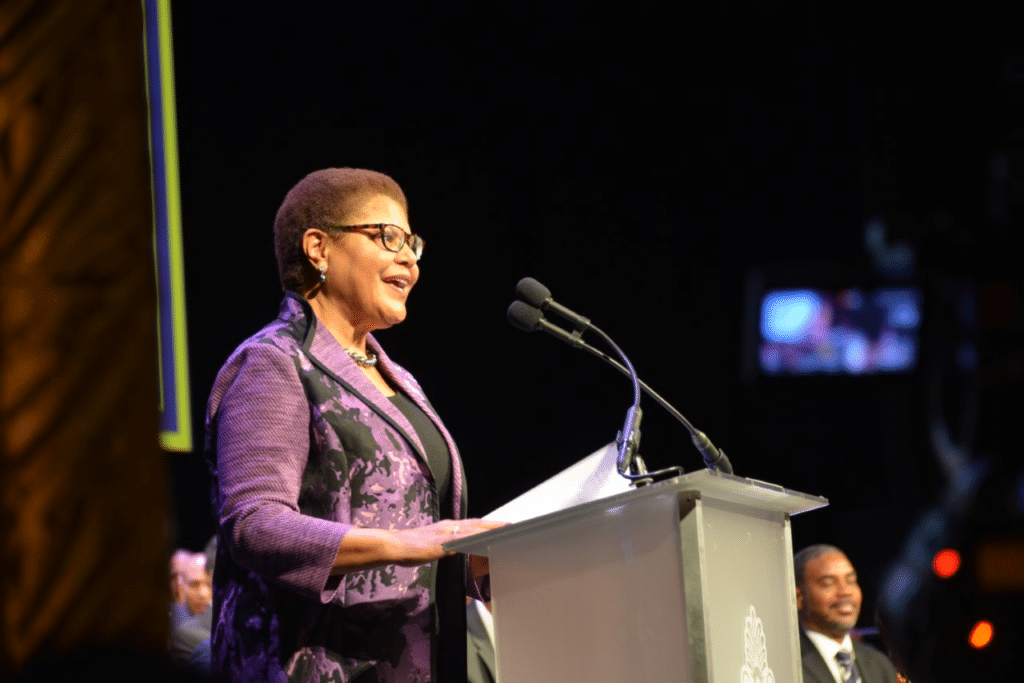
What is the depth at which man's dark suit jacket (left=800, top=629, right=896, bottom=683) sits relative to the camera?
4516mm

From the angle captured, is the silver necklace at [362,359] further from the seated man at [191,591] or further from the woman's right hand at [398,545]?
the seated man at [191,591]

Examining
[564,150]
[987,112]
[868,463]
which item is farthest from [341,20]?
[868,463]

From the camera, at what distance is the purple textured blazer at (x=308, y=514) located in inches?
67.9

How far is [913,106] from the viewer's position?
4.73 m

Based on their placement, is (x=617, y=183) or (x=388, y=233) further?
(x=617, y=183)

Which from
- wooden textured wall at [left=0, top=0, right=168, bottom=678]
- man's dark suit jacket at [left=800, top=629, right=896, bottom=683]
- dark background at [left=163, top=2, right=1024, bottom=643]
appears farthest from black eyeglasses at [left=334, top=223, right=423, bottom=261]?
man's dark suit jacket at [left=800, top=629, right=896, bottom=683]

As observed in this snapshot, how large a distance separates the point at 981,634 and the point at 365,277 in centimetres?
468

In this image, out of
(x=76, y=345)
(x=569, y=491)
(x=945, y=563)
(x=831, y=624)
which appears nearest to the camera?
(x=76, y=345)

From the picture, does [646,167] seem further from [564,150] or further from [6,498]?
[6,498]

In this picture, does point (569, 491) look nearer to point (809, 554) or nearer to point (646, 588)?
point (646, 588)

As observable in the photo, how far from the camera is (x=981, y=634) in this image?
5.69 metres

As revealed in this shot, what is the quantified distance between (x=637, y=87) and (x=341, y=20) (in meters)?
1.42

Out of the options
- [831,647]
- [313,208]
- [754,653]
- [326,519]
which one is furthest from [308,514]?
[831,647]

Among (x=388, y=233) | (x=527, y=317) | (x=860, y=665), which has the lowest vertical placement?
(x=860, y=665)
